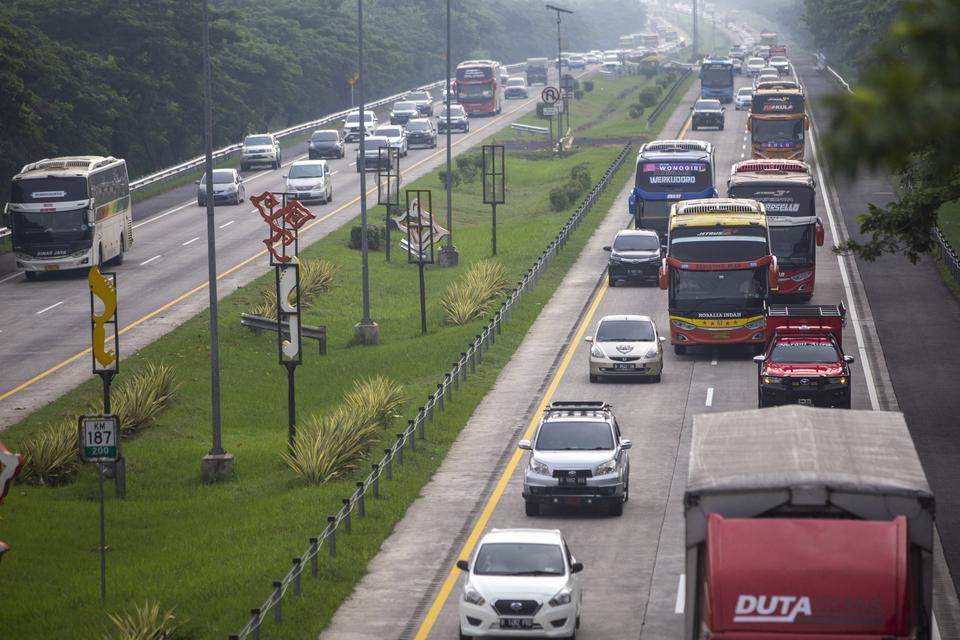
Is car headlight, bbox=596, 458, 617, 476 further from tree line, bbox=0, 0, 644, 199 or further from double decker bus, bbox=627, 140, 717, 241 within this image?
tree line, bbox=0, 0, 644, 199

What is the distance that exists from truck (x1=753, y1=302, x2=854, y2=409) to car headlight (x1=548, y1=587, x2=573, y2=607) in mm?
13369

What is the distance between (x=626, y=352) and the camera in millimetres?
38312

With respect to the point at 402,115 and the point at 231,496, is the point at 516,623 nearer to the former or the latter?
the point at 231,496

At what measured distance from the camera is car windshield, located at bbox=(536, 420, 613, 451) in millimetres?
27047

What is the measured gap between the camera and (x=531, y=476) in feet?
87.2

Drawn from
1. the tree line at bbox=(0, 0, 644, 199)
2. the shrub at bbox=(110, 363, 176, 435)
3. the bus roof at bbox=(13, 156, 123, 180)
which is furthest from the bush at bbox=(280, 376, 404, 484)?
the tree line at bbox=(0, 0, 644, 199)

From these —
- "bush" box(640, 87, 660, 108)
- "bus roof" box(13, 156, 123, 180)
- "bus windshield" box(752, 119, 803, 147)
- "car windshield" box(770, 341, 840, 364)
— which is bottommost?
"car windshield" box(770, 341, 840, 364)

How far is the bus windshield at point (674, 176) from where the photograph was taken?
56031 millimetres

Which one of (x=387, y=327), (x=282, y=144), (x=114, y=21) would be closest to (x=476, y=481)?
(x=387, y=327)

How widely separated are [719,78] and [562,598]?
101 metres

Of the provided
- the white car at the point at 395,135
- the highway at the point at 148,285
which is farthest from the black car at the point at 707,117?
the highway at the point at 148,285

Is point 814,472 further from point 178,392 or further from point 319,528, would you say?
point 178,392

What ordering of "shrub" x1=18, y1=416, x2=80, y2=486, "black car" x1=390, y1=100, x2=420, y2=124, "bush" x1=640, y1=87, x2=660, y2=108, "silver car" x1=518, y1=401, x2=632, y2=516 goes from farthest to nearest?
"bush" x1=640, y1=87, x2=660, y2=108 → "black car" x1=390, y1=100, x2=420, y2=124 → "shrub" x1=18, y1=416, x2=80, y2=486 → "silver car" x1=518, y1=401, x2=632, y2=516

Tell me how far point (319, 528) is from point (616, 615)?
663cm
